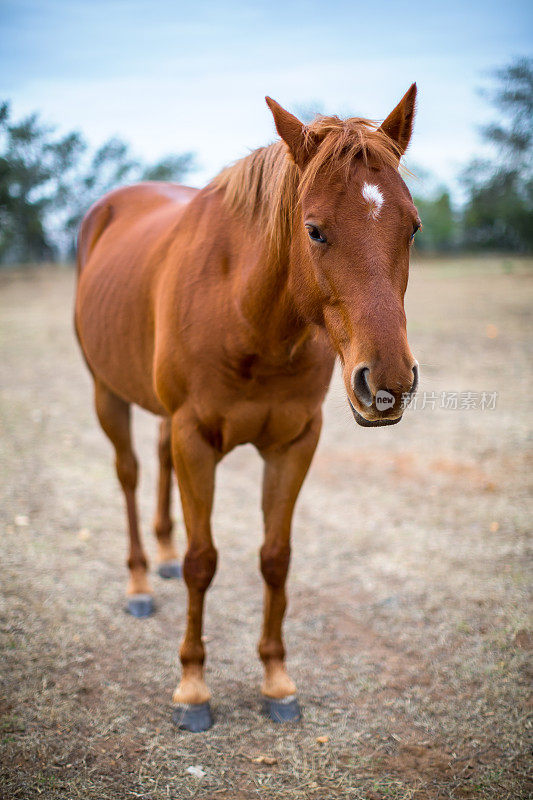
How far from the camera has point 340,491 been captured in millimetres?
4934

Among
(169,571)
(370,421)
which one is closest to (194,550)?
(370,421)

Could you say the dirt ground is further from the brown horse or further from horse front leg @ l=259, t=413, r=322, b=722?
the brown horse

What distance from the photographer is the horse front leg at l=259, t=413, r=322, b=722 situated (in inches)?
99.6

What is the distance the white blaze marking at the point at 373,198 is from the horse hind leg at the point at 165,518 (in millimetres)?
2440

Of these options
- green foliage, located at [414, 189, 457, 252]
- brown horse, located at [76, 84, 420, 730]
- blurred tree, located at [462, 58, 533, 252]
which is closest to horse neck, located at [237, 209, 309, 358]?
brown horse, located at [76, 84, 420, 730]

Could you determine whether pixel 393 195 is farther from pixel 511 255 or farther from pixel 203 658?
pixel 511 255

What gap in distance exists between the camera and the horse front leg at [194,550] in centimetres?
242

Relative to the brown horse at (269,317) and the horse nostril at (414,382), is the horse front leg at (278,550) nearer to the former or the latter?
the brown horse at (269,317)

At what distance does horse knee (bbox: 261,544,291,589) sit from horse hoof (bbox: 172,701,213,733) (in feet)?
1.99

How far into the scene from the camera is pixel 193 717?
2.50 metres

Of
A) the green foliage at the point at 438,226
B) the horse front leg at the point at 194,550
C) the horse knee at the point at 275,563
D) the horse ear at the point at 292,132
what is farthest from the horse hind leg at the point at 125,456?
the green foliage at the point at 438,226

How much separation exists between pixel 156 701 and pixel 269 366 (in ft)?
5.45

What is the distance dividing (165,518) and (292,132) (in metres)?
2.75

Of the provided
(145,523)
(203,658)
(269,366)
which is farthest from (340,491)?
(269,366)
